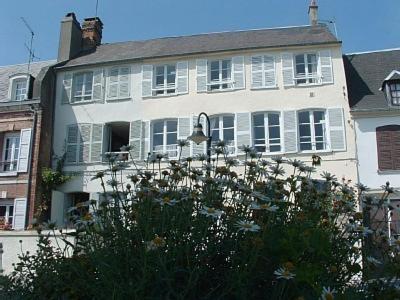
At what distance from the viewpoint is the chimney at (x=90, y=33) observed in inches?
977

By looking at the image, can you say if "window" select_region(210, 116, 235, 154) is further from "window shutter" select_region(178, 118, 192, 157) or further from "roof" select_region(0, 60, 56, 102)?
"roof" select_region(0, 60, 56, 102)

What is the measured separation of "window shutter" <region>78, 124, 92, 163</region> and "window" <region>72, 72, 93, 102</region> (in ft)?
4.53

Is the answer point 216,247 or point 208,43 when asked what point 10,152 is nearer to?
point 208,43

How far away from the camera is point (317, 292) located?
3.24 meters

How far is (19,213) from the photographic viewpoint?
2008cm

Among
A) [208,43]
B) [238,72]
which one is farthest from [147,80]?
[238,72]

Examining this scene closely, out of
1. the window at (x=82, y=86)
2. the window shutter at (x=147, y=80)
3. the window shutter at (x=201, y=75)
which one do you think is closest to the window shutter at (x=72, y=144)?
the window at (x=82, y=86)

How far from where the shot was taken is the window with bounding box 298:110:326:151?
19.5 metres

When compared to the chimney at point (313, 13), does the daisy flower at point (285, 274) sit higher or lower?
lower

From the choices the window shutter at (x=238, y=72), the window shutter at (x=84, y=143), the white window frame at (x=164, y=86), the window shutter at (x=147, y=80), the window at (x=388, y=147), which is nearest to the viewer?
the window at (x=388, y=147)

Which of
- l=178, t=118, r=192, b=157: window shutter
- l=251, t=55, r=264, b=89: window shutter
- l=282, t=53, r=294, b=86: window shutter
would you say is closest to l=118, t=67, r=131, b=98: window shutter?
l=178, t=118, r=192, b=157: window shutter

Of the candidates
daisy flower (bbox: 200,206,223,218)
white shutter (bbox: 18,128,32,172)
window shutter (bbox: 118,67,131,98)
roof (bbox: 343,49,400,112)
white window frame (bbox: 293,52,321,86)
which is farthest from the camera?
window shutter (bbox: 118,67,131,98)

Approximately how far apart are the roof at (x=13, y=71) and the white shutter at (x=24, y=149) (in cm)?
305

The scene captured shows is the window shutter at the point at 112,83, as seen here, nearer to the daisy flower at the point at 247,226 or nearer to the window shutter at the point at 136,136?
the window shutter at the point at 136,136
